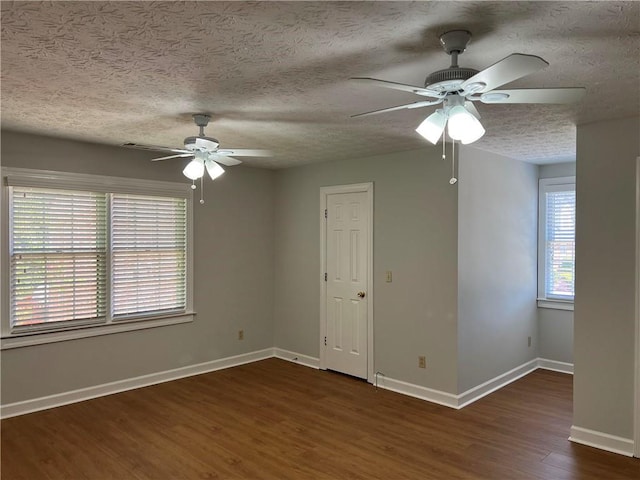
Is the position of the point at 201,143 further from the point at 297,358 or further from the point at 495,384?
the point at 495,384

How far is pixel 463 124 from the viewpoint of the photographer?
2016mm

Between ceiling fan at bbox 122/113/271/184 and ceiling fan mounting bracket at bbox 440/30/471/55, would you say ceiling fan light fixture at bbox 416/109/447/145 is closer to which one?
ceiling fan mounting bracket at bbox 440/30/471/55

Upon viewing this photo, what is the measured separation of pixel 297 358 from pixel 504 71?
4640mm

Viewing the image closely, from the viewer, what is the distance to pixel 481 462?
3199 millimetres

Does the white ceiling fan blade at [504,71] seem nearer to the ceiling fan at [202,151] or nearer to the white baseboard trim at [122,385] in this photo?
the ceiling fan at [202,151]

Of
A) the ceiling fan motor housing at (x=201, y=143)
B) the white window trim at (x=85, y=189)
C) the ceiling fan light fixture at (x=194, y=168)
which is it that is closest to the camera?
the ceiling fan motor housing at (x=201, y=143)

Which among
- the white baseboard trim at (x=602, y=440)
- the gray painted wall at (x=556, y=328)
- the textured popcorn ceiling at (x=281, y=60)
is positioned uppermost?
the textured popcorn ceiling at (x=281, y=60)

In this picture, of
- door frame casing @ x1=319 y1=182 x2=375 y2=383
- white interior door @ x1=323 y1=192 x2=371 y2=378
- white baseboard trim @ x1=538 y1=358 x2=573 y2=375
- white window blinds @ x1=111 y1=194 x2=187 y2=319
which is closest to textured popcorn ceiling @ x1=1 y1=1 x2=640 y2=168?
white window blinds @ x1=111 y1=194 x2=187 y2=319

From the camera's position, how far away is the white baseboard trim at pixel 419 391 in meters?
4.25

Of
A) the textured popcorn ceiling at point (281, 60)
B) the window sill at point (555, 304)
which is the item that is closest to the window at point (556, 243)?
the window sill at point (555, 304)

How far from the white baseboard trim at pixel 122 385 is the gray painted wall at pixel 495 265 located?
8.69 feet

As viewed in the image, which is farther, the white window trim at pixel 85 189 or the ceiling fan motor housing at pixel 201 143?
the white window trim at pixel 85 189

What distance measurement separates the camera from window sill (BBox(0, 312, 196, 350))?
397 centimetres

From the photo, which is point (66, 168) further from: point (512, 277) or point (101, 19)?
point (512, 277)
